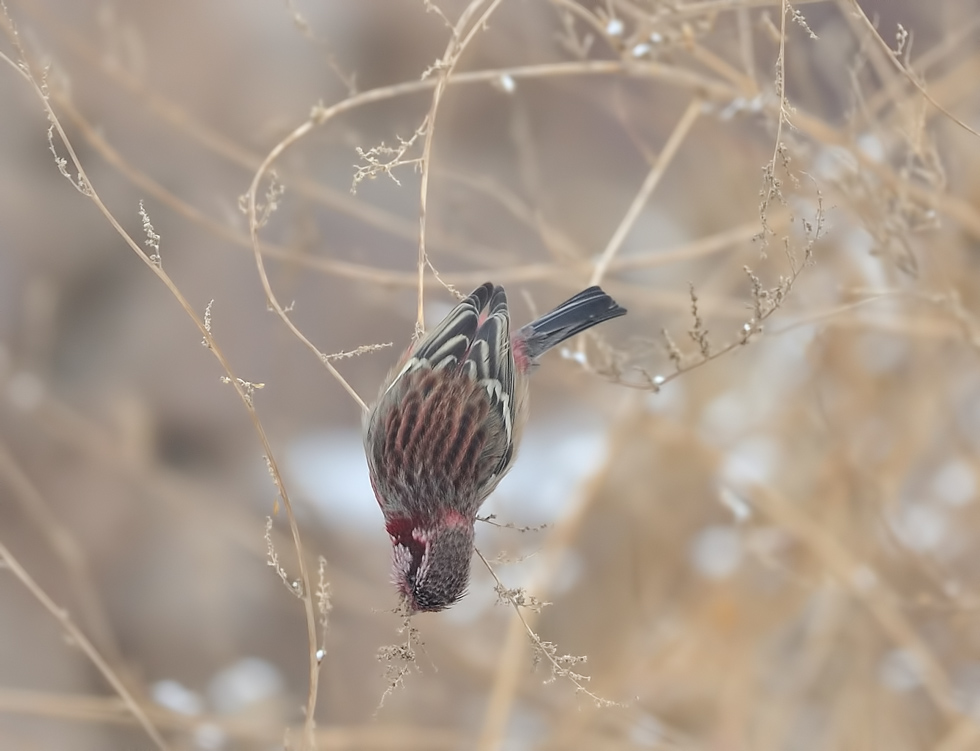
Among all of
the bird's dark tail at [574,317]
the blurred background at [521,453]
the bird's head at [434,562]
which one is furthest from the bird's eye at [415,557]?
the blurred background at [521,453]

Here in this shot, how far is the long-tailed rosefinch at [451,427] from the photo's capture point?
68.1 inches

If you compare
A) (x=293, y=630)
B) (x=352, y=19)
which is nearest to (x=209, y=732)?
(x=293, y=630)

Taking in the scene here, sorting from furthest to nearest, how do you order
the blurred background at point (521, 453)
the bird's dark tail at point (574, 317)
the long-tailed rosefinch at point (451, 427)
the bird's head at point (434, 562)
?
1. the blurred background at point (521, 453)
2. the bird's dark tail at point (574, 317)
3. the long-tailed rosefinch at point (451, 427)
4. the bird's head at point (434, 562)

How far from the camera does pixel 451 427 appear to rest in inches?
72.7

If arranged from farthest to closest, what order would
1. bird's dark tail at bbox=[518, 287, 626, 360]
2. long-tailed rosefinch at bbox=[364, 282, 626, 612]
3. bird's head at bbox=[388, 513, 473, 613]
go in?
bird's dark tail at bbox=[518, 287, 626, 360] < long-tailed rosefinch at bbox=[364, 282, 626, 612] < bird's head at bbox=[388, 513, 473, 613]

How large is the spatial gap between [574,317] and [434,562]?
2.25 feet

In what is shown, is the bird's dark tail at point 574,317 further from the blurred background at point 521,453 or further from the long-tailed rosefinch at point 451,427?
the blurred background at point 521,453

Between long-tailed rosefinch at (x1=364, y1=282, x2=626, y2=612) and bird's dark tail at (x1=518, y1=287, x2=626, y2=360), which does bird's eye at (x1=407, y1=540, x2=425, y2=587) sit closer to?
long-tailed rosefinch at (x1=364, y1=282, x2=626, y2=612)

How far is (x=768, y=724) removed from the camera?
344 cm

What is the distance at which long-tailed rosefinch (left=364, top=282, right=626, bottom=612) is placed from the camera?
5.68 feet

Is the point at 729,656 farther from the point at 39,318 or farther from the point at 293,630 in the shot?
the point at 39,318

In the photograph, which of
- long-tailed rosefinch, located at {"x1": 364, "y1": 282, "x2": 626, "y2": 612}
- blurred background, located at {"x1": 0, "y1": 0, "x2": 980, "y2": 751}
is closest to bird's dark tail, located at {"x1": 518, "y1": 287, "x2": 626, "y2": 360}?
long-tailed rosefinch, located at {"x1": 364, "y1": 282, "x2": 626, "y2": 612}

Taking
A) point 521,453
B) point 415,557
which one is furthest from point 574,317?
point 521,453

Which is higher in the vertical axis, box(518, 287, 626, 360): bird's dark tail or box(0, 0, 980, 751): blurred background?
box(0, 0, 980, 751): blurred background
